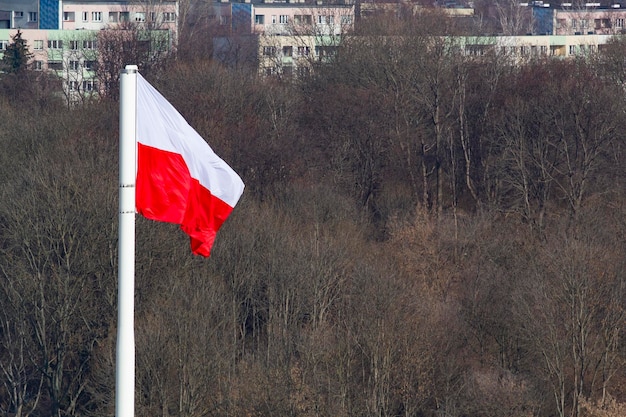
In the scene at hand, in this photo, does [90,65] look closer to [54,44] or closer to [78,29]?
[54,44]

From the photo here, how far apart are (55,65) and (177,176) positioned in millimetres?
72836

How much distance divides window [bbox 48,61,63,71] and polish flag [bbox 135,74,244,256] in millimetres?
70046

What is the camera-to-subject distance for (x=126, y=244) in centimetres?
856

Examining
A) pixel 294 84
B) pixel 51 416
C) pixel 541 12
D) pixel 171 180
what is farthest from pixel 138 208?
pixel 541 12

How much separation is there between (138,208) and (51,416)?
27.2m

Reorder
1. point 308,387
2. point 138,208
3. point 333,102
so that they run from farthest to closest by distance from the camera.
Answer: point 333,102 → point 308,387 → point 138,208

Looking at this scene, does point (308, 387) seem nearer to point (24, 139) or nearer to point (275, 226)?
point (275, 226)

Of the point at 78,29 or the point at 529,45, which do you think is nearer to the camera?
the point at 529,45

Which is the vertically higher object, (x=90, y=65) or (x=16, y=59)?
(x=16, y=59)

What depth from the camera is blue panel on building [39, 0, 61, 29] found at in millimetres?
88875

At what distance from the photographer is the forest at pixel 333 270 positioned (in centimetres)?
3122

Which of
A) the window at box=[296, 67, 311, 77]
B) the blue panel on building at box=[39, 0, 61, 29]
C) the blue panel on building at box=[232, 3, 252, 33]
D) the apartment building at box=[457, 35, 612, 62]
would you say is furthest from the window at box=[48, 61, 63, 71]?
the apartment building at box=[457, 35, 612, 62]

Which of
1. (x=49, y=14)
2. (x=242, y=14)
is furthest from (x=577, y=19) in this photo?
(x=49, y=14)

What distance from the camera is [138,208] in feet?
30.8
